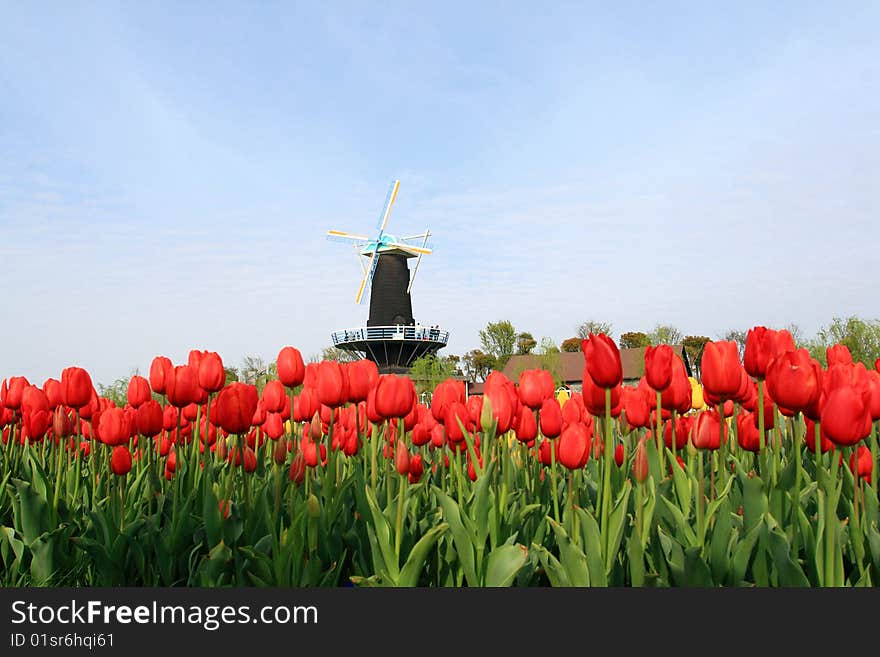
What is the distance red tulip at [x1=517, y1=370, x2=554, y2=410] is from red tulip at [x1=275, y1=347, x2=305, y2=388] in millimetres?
1072

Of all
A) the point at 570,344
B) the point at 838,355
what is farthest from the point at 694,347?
the point at 838,355

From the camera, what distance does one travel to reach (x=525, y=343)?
66.7 meters

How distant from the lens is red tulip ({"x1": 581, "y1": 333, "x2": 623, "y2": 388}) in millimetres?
2037

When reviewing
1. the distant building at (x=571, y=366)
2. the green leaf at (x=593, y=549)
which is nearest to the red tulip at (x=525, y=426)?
the green leaf at (x=593, y=549)

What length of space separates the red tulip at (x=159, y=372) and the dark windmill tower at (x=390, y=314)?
126 ft

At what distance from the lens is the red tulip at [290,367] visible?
3211mm

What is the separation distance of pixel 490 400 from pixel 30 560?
2.44 m

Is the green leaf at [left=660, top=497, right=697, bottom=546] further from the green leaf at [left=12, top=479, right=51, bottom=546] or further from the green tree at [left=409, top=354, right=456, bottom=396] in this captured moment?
the green tree at [left=409, top=354, right=456, bottom=396]

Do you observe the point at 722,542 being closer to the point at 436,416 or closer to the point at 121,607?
the point at 436,416

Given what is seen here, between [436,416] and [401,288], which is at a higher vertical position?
[401,288]

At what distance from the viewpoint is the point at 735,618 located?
1860 mm

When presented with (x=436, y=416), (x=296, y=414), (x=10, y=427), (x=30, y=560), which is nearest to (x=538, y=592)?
(x=436, y=416)

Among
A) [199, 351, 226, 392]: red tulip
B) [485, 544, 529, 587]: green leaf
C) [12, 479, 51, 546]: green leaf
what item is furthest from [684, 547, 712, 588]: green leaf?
[12, 479, 51, 546]: green leaf

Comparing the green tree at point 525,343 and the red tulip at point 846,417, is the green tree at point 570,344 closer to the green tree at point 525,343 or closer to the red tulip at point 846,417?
the green tree at point 525,343
